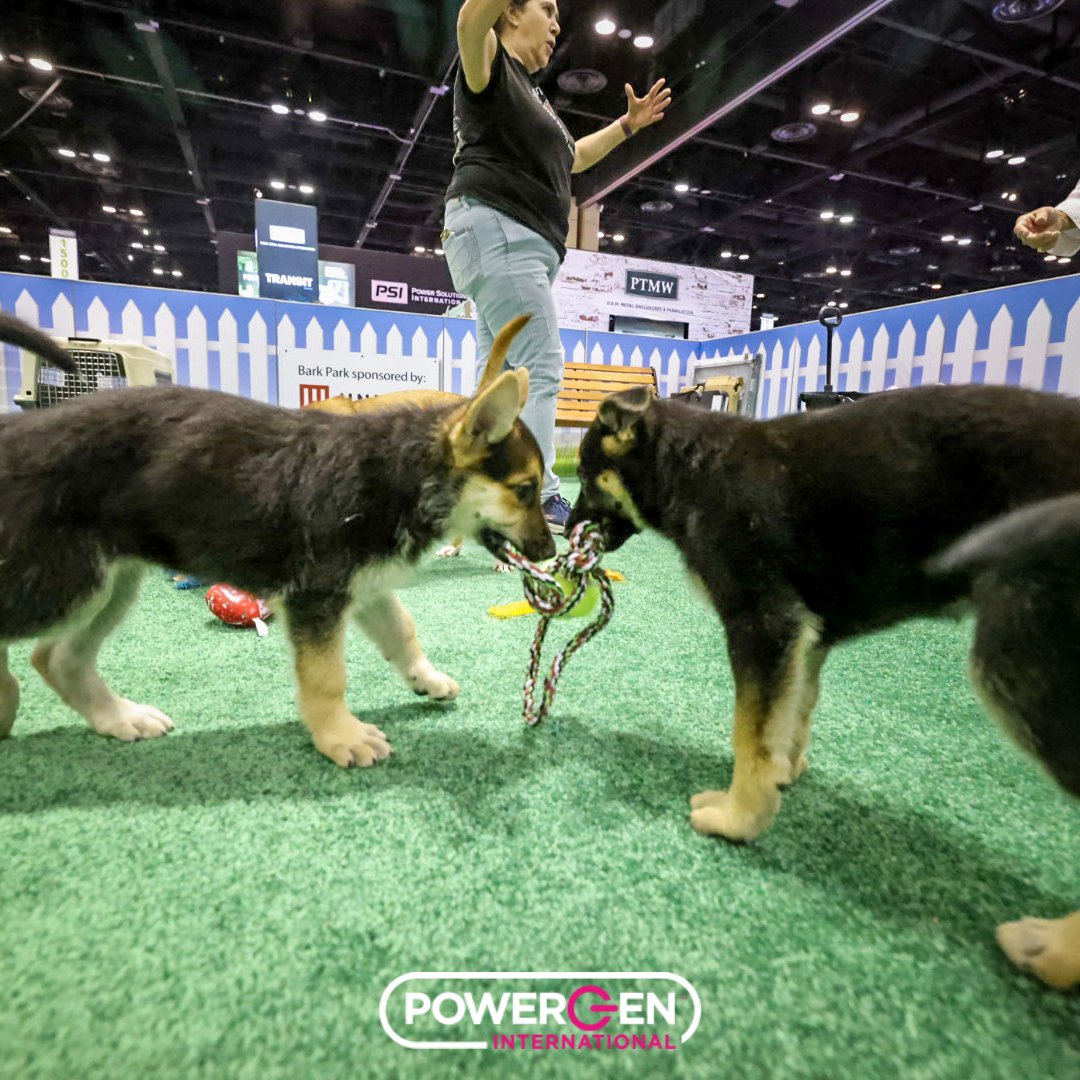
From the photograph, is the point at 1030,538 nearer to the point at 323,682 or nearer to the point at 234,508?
the point at 323,682

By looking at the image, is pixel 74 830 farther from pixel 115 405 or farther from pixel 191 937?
pixel 115 405

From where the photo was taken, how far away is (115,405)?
1891 mm

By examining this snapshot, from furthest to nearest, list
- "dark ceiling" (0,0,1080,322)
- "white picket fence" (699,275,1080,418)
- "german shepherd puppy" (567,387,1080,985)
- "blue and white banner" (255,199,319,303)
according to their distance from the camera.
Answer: "dark ceiling" (0,0,1080,322) → "blue and white banner" (255,199,319,303) → "white picket fence" (699,275,1080,418) → "german shepherd puppy" (567,387,1080,985)

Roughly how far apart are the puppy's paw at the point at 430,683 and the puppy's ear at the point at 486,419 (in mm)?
762

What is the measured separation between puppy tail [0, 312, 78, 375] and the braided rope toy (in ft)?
4.84

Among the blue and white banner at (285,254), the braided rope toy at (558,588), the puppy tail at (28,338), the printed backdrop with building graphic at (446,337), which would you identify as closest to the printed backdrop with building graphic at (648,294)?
the printed backdrop with building graphic at (446,337)

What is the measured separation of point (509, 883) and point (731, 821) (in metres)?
0.54

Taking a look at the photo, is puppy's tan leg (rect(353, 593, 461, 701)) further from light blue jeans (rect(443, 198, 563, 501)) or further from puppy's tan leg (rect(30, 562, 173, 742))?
light blue jeans (rect(443, 198, 563, 501))

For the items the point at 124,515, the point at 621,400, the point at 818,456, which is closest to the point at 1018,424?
the point at 818,456

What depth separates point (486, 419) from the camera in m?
1.97

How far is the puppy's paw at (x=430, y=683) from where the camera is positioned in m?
2.27

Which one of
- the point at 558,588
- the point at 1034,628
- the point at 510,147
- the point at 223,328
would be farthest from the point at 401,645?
the point at 223,328

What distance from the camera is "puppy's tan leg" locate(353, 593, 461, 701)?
2.23 m

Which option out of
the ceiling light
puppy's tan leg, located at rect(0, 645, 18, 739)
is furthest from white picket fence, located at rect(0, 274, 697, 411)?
the ceiling light
